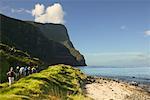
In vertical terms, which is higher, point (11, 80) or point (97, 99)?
point (11, 80)

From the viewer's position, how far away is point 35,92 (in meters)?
26.3

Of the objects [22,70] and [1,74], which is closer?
[22,70]

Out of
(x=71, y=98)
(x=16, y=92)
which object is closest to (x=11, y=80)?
(x=71, y=98)

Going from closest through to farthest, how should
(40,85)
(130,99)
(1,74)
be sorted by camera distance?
(40,85) → (130,99) → (1,74)

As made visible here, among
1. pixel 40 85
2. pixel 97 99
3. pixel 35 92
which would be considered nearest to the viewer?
pixel 35 92

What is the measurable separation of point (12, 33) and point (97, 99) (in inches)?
6524

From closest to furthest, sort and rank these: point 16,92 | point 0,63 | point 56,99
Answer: point 56,99 → point 16,92 → point 0,63

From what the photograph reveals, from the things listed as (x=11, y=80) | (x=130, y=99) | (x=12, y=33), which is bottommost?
(x=130, y=99)

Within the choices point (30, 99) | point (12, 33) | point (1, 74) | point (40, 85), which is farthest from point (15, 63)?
point (12, 33)

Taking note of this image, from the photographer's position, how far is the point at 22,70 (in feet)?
148

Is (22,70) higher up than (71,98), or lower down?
higher up

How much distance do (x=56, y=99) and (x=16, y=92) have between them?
3.99m

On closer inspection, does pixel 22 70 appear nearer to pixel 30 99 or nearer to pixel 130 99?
pixel 130 99

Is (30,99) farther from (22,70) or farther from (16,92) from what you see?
(22,70)
